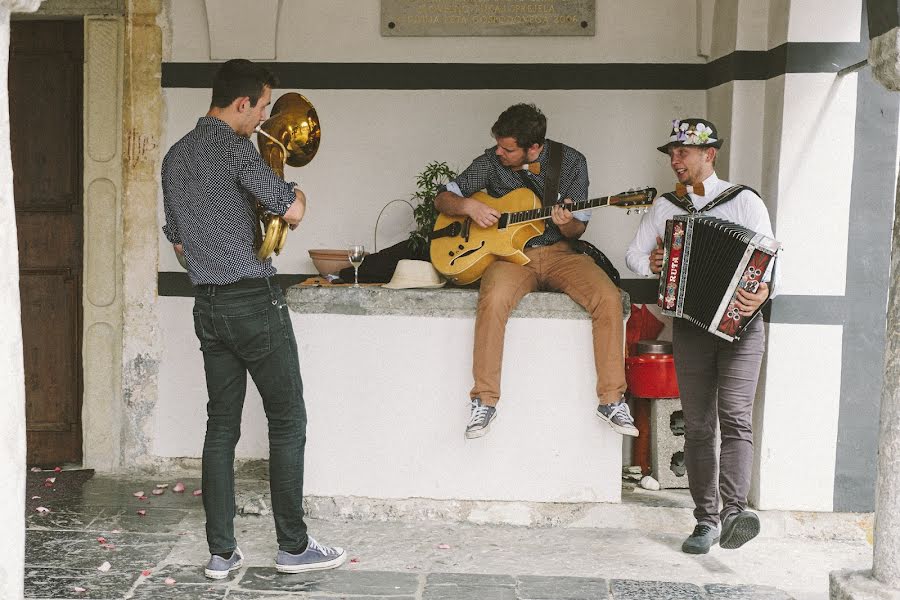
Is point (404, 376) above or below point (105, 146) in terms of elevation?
below

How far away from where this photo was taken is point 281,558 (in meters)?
4.40

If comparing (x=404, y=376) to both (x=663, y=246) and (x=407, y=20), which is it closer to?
(x=663, y=246)

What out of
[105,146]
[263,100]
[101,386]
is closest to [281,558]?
[263,100]

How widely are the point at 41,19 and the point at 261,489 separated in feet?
10.3

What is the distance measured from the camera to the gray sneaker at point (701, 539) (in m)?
4.80

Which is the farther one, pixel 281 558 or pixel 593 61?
pixel 593 61

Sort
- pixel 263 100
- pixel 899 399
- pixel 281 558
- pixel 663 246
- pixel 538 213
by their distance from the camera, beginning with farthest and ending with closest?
pixel 538 213 → pixel 663 246 → pixel 281 558 → pixel 263 100 → pixel 899 399

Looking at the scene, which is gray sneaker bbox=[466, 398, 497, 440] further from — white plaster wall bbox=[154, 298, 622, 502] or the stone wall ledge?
the stone wall ledge

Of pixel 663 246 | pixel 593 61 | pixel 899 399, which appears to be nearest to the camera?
pixel 899 399

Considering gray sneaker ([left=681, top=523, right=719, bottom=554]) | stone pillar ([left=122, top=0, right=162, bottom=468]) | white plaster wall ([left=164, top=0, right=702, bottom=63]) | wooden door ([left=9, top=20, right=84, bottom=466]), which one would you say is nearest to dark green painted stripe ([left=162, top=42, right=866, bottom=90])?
white plaster wall ([left=164, top=0, right=702, bottom=63])

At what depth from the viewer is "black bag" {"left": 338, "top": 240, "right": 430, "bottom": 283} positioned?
5.57m

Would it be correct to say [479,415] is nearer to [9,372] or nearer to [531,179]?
[531,179]

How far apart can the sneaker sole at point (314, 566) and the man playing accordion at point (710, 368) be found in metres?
1.63

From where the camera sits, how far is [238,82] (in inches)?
159
